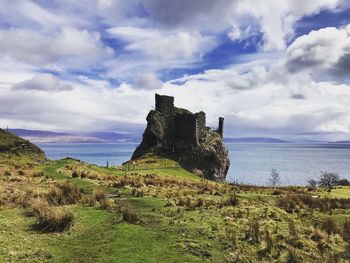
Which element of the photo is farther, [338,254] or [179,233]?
[179,233]

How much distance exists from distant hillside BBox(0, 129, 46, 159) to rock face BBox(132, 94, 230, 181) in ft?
72.3

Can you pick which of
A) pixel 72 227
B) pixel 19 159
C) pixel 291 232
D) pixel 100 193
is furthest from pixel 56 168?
pixel 291 232

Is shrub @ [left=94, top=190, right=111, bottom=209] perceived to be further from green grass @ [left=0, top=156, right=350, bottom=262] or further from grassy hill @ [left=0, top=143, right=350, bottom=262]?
green grass @ [left=0, top=156, right=350, bottom=262]

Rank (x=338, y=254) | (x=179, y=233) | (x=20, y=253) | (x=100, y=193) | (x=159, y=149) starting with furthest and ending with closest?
(x=159, y=149) → (x=100, y=193) → (x=179, y=233) → (x=338, y=254) → (x=20, y=253)

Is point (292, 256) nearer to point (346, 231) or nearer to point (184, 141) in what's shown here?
point (346, 231)

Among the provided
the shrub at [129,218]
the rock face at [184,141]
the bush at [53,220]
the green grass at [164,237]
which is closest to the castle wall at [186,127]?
the rock face at [184,141]

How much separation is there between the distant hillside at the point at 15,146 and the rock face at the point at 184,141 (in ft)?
72.3

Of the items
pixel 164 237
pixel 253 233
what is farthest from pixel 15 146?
pixel 253 233

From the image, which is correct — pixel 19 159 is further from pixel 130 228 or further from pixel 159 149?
pixel 130 228

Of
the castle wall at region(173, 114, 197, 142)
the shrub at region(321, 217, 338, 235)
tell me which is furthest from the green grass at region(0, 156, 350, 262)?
the castle wall at region(173, 114, 197, 142)

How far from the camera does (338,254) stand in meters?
15.1

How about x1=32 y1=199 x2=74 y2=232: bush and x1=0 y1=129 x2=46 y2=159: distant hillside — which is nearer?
x1=32 y1=199 x2=74 y2=232: bush

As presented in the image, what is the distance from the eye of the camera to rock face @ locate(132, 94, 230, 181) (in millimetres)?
80375

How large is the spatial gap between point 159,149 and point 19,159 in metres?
28.7
